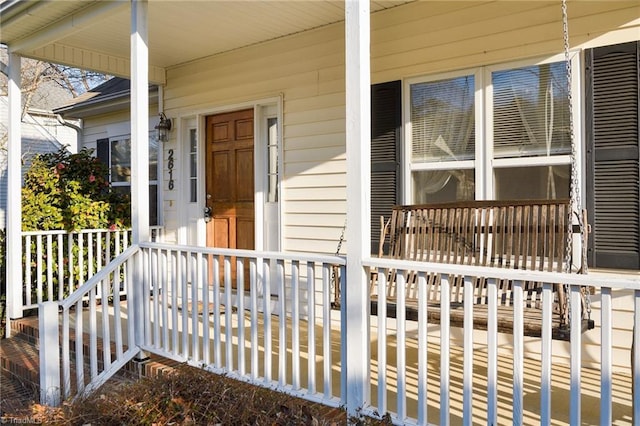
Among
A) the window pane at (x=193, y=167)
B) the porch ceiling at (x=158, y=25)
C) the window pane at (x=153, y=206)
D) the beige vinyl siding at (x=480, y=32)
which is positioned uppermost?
the porch ceiling at (x=158, y=25)

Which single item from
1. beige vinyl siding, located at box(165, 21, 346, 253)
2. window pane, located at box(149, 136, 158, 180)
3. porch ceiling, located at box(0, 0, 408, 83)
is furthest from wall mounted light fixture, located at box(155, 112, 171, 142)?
beige vinyl siding, located at box(165, 21, 346, 253)

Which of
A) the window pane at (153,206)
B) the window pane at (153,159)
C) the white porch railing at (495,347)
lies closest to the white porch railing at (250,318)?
the white porch railing at (495,347)

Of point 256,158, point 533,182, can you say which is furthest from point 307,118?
point 533,182

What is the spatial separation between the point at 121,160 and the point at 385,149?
14.6ft

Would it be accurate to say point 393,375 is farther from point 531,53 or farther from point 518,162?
point 531,53

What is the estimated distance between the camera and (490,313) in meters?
2.16

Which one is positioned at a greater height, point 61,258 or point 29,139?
point 29,139

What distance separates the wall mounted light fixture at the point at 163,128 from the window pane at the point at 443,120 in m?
3.09

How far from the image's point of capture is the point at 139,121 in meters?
3.70

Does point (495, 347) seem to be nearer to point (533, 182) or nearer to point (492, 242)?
point (492, 242)

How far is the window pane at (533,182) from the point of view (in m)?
3.46

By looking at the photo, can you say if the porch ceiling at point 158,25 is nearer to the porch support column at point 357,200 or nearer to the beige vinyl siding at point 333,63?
the beige vinyl siding at point 333,63

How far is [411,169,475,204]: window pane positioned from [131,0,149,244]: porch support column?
2.08 meters

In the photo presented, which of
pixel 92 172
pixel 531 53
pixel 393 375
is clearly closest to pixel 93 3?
pixel 92 172
